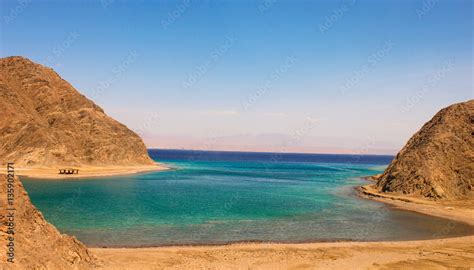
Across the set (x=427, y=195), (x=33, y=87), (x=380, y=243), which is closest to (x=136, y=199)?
(x=380, y=243)

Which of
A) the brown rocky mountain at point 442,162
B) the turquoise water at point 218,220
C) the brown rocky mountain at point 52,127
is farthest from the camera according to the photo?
the brown rocky mountain at point 52,127

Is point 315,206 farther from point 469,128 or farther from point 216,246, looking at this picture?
point 469,128

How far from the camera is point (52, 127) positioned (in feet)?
363

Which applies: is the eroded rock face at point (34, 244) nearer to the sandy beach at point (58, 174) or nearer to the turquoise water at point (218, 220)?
the turquoise water at point (218, 220)

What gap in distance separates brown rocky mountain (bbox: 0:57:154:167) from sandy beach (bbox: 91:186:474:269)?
269 ft

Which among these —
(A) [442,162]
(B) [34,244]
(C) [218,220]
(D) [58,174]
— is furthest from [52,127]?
(B) [34,244]

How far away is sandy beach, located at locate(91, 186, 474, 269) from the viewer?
68.5 feet

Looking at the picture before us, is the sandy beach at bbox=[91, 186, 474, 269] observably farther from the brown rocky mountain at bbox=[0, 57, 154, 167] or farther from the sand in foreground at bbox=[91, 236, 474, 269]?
the brown rocky mountain at bbox=[0, 57, 154, 167]

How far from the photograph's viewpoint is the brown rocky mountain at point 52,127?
95.9 meters

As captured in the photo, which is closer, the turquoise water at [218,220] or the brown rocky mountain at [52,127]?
the turquoise water at [218,220]

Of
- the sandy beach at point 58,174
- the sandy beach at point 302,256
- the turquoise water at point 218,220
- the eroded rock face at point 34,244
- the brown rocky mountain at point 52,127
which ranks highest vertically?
the brown rocky mountain at point 52,127

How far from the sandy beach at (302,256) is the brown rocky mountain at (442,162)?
88.7 ft

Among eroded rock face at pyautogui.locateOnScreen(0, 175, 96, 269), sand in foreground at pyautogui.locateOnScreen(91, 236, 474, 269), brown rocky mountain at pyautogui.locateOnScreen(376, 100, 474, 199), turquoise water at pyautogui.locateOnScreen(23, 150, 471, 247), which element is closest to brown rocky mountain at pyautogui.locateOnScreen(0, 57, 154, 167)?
turquoise water at pyautogui.locateOnScreen(23, 150, 471, 247)

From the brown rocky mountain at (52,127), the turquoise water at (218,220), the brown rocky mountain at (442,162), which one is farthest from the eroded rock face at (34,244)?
the brown rocky mountain at (52,127)
